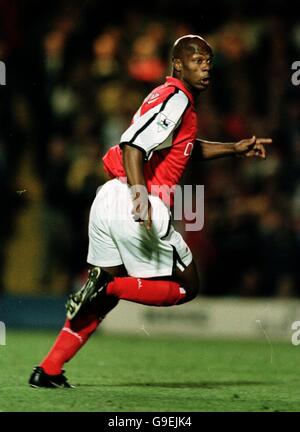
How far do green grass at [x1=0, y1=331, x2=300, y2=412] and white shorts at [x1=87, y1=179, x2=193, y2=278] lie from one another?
751 mm

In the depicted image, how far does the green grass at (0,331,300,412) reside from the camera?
6.04 m

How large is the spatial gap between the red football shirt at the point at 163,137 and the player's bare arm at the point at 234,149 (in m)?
0.40

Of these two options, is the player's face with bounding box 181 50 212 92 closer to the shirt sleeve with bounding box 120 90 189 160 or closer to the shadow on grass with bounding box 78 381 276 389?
the shirt sleeve with bounding box 120 90 189 160

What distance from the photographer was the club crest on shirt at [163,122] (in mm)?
6445

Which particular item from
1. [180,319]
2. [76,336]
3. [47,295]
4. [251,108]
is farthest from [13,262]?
[76,336]

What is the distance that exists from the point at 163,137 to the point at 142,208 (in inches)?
18.2

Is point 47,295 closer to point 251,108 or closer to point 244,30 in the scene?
point 251,108

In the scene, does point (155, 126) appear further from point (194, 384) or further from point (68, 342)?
point (194, 384)

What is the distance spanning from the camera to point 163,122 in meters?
6.45

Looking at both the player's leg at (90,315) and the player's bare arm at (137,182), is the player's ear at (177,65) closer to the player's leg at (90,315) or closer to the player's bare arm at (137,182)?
the player's bare arm at (137,182)

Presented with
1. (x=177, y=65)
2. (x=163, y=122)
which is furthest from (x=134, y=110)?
(x=163, y=122)

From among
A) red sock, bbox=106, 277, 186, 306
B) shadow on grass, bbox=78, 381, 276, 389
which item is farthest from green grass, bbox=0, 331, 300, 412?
red sock, bbox=106, 277, 186, 306

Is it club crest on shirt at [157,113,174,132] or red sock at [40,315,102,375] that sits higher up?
club crest on shirt at [157,113,174,132]

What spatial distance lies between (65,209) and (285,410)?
6128mm
